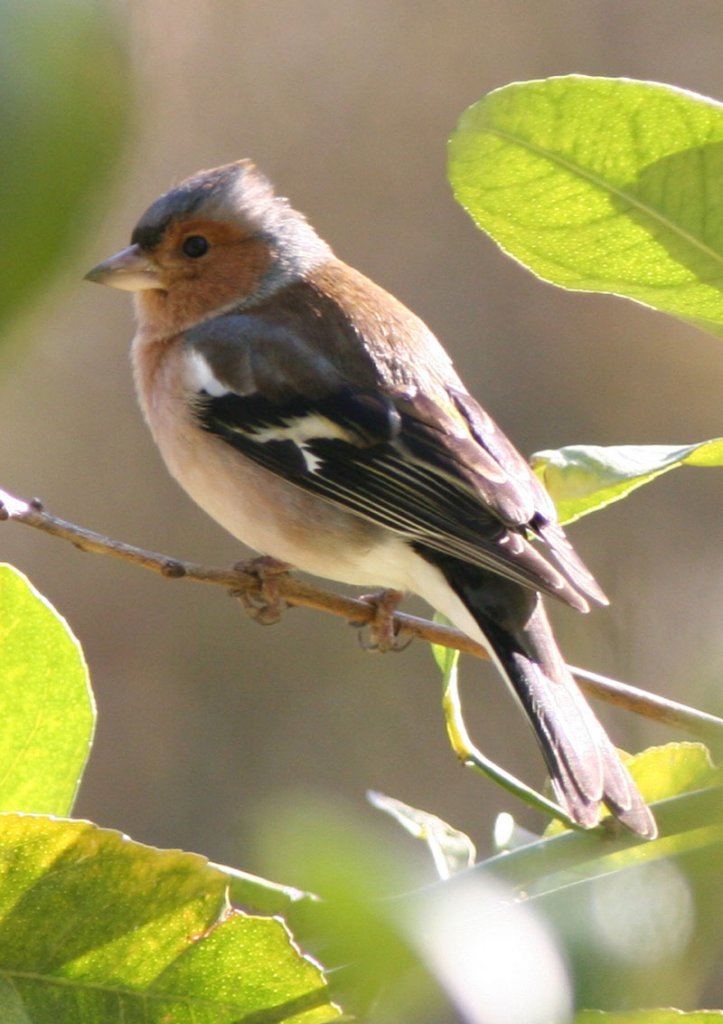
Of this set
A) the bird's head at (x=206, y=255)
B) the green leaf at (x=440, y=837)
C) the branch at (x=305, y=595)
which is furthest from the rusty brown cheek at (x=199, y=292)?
the green leaf at (x=440, y=837)

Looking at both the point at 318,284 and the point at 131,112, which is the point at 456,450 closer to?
the point at 318,284

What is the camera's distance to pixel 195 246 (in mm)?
3369

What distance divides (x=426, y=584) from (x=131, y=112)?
2.18 meters

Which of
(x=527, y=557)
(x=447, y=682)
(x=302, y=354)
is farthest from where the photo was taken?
(x=302, y=354)

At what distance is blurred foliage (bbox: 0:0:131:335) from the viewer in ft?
1.24

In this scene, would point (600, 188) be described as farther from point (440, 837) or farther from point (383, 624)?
point (383, 624)

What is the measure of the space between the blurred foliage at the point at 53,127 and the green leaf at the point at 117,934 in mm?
572

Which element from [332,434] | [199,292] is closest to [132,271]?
[199,292]

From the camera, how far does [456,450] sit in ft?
8.71

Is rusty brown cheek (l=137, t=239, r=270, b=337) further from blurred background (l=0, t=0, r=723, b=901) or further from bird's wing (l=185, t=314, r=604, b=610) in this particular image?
blurred background (l=0, t=0, r=723, b=901)

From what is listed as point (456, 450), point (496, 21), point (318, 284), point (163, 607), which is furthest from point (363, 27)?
point (456, 450)

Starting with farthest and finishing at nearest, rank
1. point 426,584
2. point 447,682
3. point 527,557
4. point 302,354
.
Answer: point 302,354 → point 426,584 → point 527,557 → point 447,682

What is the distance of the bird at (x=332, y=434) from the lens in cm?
231

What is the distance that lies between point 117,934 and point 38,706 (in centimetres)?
34
